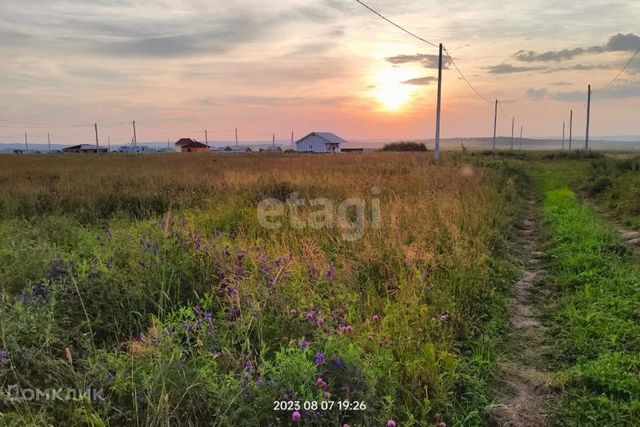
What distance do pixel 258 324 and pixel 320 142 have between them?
96594 millimetres

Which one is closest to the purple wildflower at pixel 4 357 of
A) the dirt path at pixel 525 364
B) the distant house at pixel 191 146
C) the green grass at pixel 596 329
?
the dirt path at pixel 525 364

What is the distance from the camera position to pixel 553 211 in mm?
10422

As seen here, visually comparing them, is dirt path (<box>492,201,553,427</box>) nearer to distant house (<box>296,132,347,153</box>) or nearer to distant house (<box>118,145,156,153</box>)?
distant house (<box>296,132,347,153</box>)

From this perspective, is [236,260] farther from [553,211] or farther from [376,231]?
[553,211]

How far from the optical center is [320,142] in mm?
98000

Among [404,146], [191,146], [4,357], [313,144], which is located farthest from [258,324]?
[191,146]

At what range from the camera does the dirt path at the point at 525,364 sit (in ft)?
9.26

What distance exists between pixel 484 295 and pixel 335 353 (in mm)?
2521

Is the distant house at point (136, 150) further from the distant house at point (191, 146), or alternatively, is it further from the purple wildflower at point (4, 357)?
the purple wildflower at point (4, 357)

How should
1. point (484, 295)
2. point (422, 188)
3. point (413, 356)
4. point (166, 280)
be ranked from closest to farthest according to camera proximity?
point (413, 356) → point (166, 280) → point (484, 295) → point (422, 188)

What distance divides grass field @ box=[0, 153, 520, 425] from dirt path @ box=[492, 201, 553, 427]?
137mm

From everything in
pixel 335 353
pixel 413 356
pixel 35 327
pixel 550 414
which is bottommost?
pixel 550 414

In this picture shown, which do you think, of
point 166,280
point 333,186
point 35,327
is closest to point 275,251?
point 166,280

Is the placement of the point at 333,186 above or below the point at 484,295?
above
